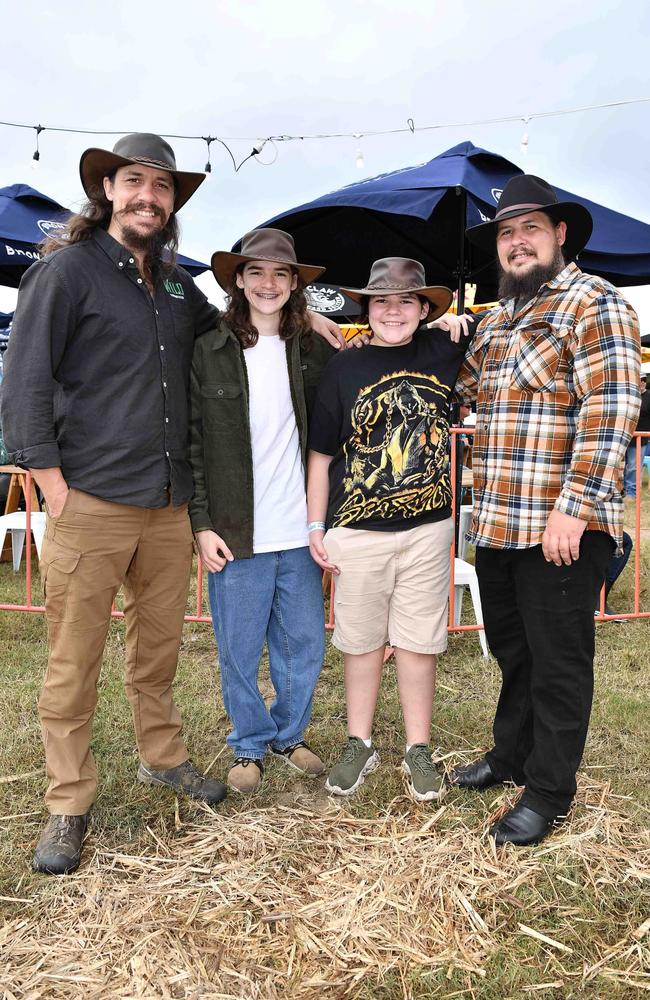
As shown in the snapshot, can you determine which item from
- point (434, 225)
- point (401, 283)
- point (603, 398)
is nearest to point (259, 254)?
point (401, 283)

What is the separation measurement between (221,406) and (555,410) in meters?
1.34

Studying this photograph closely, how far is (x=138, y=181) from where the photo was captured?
2805 millimetres

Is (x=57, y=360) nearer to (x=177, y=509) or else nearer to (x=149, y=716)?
(x=177, y=509)

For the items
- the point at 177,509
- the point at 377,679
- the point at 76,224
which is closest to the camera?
the point at 76,224

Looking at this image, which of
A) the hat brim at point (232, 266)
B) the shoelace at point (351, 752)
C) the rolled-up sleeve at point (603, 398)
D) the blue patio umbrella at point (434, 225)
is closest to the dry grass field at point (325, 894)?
the shoelace at point (351, 752)

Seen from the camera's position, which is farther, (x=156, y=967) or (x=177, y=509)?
(x=177, y=509)

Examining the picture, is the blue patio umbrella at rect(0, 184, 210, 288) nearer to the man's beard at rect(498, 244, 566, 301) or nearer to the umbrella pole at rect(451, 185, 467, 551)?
the umbrella pole at rect(451, 185, 467, 551)

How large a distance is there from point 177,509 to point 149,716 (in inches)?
36.4

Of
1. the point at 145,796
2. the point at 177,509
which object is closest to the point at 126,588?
the point at 177,509

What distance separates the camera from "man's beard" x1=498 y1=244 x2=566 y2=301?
2748 millimetres

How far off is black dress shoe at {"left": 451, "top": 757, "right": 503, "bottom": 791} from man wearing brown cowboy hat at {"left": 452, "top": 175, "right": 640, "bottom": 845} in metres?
0.35

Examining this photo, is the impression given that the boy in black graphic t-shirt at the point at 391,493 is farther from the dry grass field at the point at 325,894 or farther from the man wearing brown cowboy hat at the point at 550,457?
the dry grass field at the point at 325,894

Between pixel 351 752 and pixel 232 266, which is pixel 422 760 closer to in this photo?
pixel 351 752

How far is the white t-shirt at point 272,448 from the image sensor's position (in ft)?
10.2
